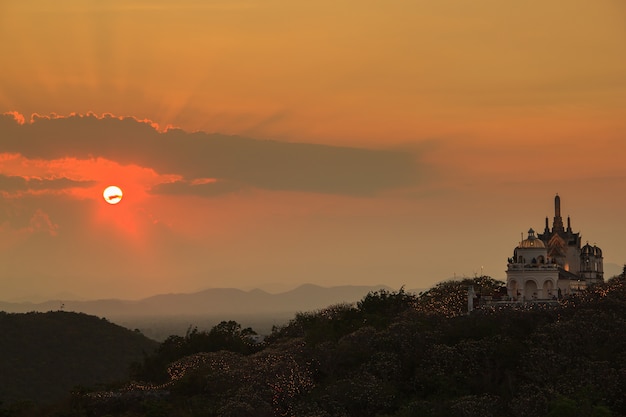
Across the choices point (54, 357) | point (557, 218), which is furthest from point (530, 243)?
point (54, 357)

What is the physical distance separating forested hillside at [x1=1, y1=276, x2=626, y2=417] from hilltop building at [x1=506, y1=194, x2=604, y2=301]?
17.9ft

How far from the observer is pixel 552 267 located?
366ft

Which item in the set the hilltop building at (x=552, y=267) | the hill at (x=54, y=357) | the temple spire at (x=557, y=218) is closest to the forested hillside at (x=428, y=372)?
the hilltop building at (x=552, y=267)

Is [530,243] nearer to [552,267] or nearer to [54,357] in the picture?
[552,267]

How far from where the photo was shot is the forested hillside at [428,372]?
292 feet

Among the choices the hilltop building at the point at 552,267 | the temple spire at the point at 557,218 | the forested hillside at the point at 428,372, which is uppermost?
the temple spire at the point at 557,218

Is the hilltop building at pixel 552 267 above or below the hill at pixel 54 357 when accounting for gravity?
above

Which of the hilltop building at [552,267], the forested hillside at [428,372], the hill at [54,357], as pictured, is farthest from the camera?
the hill at [54,357]

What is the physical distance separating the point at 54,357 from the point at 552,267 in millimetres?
96136

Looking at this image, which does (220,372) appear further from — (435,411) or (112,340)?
(112,340)

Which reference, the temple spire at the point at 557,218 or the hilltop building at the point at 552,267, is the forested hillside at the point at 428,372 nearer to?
the hilltop building at the point at 552,267

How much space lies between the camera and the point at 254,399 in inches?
3745

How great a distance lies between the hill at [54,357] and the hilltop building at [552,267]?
62253 millimetres

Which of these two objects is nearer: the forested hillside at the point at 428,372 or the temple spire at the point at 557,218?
the forested hillside at the point at 428,372
